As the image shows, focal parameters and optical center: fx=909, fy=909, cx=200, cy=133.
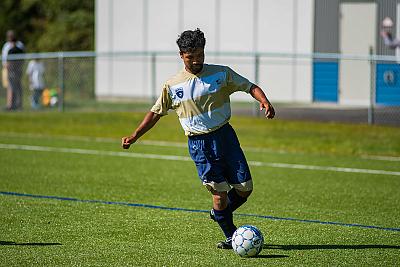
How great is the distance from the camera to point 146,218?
9.73m

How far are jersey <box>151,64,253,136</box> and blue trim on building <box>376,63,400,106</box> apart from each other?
1435 cm

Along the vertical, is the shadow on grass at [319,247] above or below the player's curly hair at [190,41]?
below

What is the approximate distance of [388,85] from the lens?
21.9 metres

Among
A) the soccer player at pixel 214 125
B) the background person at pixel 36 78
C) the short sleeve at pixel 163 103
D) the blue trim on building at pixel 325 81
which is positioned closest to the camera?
the soccer player at pixel 214 125

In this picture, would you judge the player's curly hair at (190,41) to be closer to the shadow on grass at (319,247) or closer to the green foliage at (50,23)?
the shadow on grass at (319,247)

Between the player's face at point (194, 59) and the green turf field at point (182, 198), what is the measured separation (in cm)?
158

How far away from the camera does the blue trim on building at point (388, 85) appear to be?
21.9 meters

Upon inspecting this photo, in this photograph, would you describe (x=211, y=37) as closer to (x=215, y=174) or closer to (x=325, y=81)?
(x=325, y=81)

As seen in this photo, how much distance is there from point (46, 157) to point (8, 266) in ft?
29.2

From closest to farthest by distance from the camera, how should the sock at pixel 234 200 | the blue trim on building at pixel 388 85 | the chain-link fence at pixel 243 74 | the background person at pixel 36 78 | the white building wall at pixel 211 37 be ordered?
the sock at pixel 234 200
the blue trim on building at pixel 388 85
the chain-link fence at pixel 243 74
the background person at pixel 36 78
the white building wall at pixel 211 37

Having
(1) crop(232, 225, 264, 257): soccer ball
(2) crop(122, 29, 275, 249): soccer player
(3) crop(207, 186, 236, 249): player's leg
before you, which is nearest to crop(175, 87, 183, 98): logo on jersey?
(2) crop(122, 29, 275, 249): soccer player

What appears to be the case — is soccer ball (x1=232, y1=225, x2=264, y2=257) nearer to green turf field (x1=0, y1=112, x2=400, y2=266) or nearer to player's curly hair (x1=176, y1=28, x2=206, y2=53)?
green turf field (x1=0, y1=112, x2=400, y2=266)

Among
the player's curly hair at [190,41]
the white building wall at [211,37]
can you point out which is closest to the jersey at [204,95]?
the player's curly hair at [190,41]

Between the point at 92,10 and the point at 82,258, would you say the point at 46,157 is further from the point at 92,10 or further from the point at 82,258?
the point at 92,10
